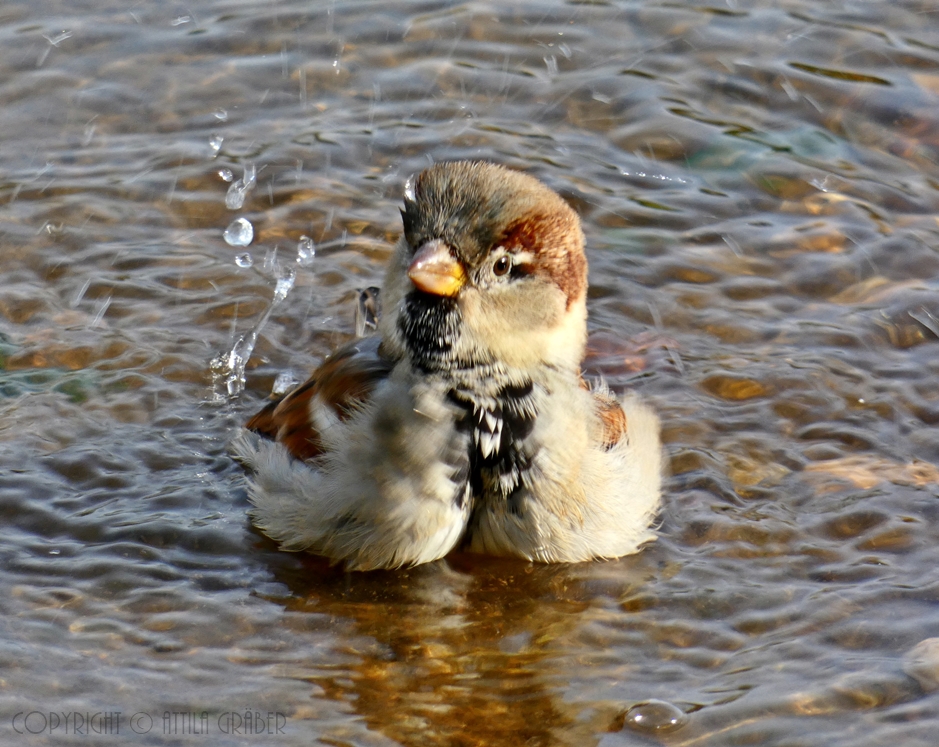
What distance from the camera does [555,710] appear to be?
12.1 ft

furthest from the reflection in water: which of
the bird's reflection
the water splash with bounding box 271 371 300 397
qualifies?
the water splash with bounding box 271 371 300 397

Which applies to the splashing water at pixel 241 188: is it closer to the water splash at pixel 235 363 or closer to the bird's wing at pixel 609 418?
the water splash at pixel 235 363

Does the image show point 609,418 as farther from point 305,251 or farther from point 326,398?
point 305,251

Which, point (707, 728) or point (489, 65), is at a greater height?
point (489, 65)

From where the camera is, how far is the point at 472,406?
13.4 feet

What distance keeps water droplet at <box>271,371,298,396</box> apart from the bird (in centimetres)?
111

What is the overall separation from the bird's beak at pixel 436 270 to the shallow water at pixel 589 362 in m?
1.03

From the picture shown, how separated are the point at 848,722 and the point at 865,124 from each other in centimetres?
450

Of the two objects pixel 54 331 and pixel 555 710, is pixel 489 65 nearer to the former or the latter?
pixel 54 331


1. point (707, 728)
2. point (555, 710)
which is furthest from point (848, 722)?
point (555, 710)

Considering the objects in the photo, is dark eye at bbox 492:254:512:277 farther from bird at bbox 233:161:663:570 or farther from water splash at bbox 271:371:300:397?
water splash at bbox 271:371:300:397

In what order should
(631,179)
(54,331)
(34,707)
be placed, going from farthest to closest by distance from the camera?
(631,179) < (54,331) < (34,707)

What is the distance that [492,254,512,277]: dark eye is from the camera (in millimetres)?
4074

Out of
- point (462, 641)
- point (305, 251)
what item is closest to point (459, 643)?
point (462, 641)
